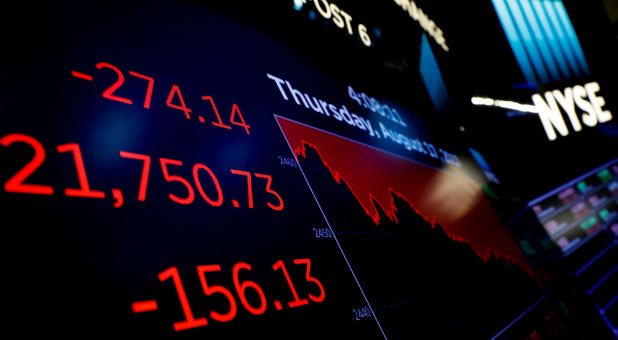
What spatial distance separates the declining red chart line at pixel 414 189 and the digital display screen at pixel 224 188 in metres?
0.02

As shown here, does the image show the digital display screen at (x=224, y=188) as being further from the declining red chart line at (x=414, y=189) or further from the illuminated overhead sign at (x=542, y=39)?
the illuminated overhead sign at (x=542, y=39)

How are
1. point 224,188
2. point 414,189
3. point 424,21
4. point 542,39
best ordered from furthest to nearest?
point 542,39 → point 424,21 → point 414,189 → point 224,188

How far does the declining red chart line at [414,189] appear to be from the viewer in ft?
7.71

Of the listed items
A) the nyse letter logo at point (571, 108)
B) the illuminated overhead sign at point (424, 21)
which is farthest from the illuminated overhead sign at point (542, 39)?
the illuminated overhead sign at point (424, 21)

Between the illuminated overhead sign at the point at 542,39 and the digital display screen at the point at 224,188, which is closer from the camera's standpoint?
the digital display screen at the point at 224,188

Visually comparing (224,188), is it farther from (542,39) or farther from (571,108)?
(542,39)

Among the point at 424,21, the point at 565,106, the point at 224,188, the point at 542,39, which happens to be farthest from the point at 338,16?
the point at 542,39

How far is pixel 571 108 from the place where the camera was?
5.36 m

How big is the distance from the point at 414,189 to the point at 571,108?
3815 millimetres

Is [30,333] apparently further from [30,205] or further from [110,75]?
[110,75]

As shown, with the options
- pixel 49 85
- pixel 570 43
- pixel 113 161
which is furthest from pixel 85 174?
pixel 570 43

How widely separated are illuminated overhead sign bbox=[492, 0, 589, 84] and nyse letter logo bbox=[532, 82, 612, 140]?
0.98ft

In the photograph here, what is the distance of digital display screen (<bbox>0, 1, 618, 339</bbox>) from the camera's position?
113cm

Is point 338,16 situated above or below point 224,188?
above
